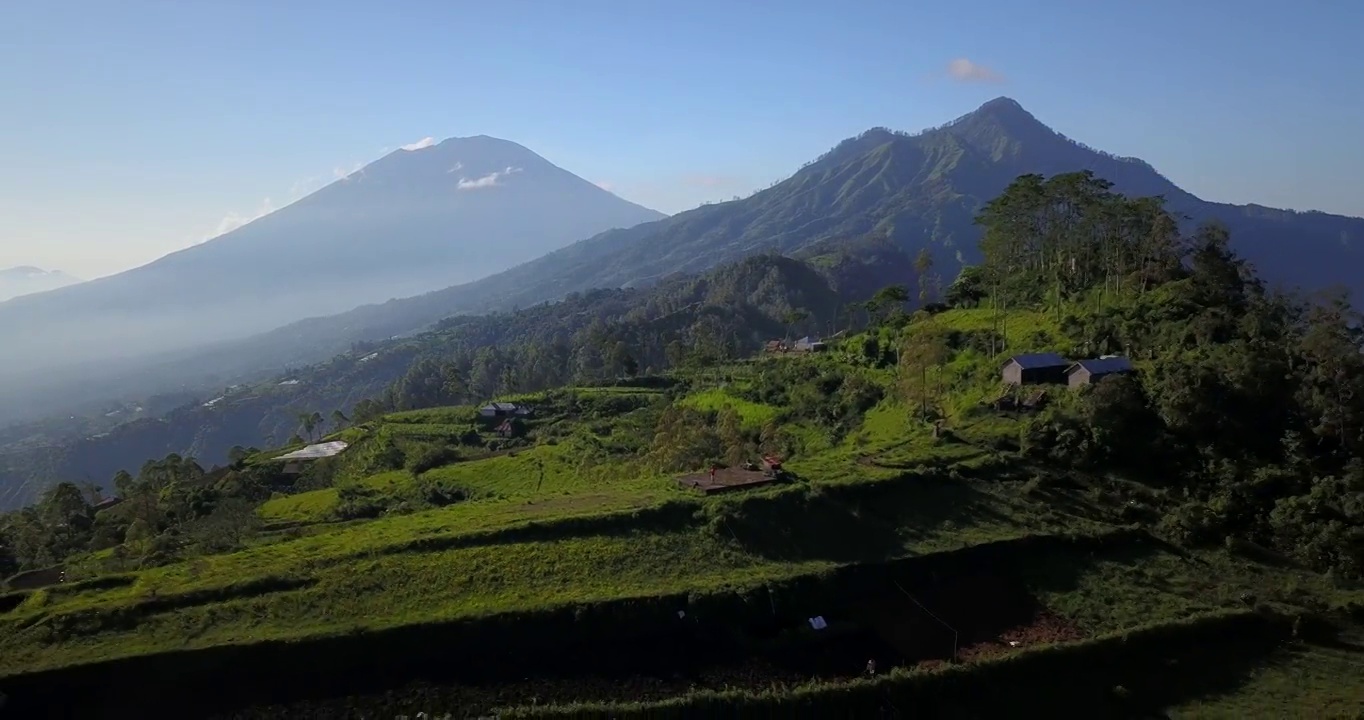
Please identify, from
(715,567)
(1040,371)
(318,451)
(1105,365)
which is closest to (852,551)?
(715,567)

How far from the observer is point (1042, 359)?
106ft

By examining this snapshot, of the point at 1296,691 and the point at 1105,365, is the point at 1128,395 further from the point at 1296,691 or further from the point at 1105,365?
the point at 1296,691

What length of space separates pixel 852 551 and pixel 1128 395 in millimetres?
12445

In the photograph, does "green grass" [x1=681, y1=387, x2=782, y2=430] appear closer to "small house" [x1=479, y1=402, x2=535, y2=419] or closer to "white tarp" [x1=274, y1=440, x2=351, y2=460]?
"small house" [x1=479, y1=402, x2=535, y2=419]

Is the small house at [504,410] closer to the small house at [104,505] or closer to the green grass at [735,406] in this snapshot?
the green grass at [735,406]

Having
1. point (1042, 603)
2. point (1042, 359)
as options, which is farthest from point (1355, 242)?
point (1042, 603)

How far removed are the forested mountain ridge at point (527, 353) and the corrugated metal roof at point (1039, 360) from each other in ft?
89.9

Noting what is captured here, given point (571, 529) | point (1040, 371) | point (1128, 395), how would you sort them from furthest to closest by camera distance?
1. point (1040, 371)
2. point (1128, 395)
3. point (571, 529)

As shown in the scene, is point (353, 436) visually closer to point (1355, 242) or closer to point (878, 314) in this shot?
point (878, 314)

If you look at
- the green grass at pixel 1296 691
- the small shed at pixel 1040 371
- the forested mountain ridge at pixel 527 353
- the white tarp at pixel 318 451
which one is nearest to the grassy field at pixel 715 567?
the green grass at pixel 1296 691

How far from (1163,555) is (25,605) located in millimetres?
31139

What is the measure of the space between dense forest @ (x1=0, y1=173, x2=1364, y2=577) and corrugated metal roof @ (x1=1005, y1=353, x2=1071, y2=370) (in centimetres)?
203

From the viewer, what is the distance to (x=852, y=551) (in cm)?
2306

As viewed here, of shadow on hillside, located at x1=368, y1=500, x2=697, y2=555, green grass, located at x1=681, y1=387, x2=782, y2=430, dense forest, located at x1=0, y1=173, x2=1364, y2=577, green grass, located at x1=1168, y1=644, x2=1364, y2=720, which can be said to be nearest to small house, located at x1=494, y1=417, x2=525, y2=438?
green grass, located at x1=681, y1=387, x2=782, y2=430
